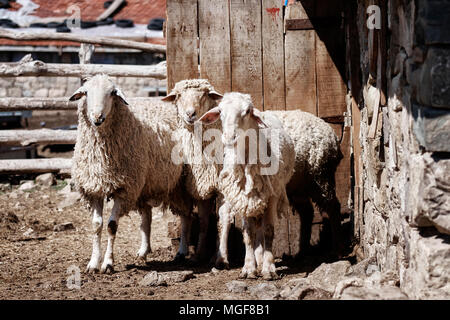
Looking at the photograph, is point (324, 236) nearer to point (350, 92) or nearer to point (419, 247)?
point (350, 92)

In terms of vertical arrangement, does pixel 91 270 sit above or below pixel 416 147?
below

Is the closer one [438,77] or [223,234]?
[438,77]

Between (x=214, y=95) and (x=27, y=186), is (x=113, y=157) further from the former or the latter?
(x=27, y=186)

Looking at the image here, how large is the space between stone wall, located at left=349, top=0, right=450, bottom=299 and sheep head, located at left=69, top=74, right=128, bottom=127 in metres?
2.67

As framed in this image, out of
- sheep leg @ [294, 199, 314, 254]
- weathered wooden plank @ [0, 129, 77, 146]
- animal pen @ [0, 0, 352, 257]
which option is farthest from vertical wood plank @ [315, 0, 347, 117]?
weathered wooden plank @ [0, 129, 77, 146]

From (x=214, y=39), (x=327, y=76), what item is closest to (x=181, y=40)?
(x=214, y=39)

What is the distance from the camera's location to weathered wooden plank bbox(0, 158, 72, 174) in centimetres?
1062

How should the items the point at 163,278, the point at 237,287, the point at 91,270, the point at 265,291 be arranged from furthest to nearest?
the point at 91,270, the point at 163,278, the point at 237,287, the point at 265,291

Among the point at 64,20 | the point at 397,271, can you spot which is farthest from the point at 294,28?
the point at 64,20

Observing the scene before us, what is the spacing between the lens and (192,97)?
683cm

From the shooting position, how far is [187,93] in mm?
6887

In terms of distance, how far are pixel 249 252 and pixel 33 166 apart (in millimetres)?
5593

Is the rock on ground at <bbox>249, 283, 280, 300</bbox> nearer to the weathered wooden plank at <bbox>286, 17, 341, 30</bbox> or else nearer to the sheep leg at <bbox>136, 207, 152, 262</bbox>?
the sheep leg at <bbox>136, 207, 152, 262</bbox>

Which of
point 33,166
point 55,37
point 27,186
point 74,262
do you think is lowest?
point 74,262
